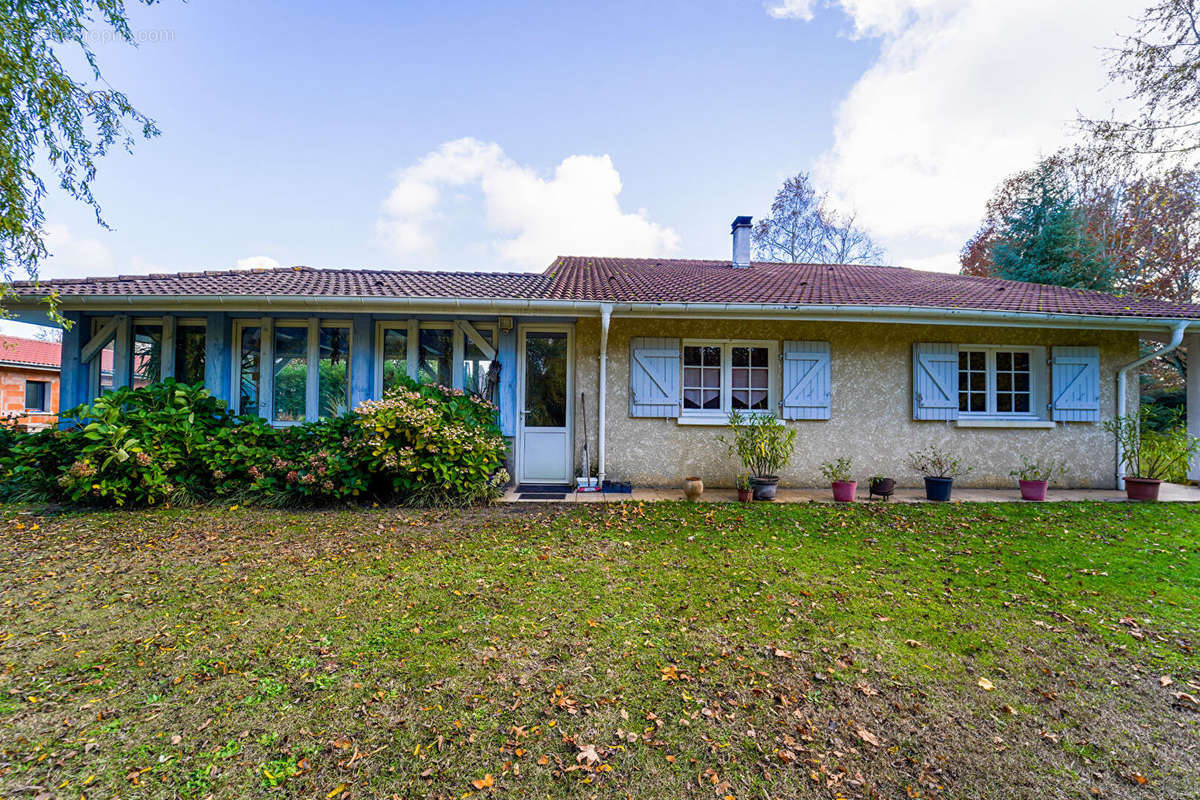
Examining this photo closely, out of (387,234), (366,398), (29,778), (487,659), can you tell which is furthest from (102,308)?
(387,234)

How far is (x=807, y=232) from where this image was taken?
64.2ft

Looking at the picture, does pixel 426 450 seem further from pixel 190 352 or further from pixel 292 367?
pixel 190 352

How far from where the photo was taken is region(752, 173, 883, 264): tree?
19062mm

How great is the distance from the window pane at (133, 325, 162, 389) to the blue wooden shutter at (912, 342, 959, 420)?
11.0m

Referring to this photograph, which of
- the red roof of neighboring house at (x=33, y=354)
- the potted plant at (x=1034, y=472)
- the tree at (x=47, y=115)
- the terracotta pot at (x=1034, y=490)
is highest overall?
the tree at (x=47, y=115)

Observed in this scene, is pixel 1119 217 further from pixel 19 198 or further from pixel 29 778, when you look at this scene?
pixel 19 198

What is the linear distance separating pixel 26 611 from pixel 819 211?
22.5 metres

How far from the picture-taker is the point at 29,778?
1.68m

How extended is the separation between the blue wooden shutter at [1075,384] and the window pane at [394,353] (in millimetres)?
9660

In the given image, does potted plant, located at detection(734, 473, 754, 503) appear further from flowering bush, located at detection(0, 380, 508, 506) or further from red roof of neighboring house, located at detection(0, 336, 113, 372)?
red roof of neighboring house, located at detection(0, 336, 113, 372)

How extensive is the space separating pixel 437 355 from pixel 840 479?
19.8 feet

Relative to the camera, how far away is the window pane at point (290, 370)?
697cm

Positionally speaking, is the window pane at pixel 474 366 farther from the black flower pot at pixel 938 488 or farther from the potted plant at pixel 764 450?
the black flower pot at pixel 938 488

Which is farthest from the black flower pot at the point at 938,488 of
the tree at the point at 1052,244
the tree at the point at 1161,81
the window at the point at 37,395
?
the window at the point at 37,395
